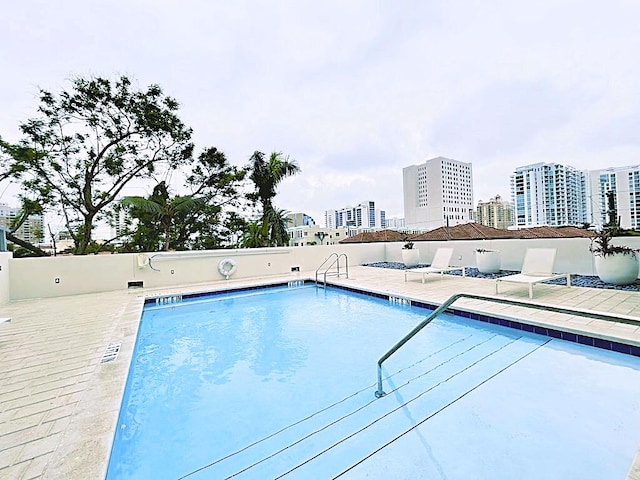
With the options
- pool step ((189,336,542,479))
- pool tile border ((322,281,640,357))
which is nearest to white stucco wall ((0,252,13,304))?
pool step ((189,336,542,479))

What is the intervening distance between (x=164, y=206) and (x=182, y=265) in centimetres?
309

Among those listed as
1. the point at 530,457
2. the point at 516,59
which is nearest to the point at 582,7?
the point at 516,59

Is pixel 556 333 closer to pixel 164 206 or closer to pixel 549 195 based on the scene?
pixel 549 195

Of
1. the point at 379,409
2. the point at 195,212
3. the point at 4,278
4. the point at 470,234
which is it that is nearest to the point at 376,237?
the point at 470,234

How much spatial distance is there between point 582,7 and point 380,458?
9304 mm

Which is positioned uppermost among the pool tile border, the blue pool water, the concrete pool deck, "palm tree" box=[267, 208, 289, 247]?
"palm tree" box=[267, 208, 289, 247]

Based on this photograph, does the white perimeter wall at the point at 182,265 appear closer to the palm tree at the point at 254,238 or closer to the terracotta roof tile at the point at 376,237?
the palm tree at the point at 254,238

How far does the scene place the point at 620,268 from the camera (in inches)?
251

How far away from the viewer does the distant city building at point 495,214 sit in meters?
10.3

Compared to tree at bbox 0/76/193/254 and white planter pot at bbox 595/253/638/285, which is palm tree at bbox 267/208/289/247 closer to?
tree at bbox 0/76/193/254

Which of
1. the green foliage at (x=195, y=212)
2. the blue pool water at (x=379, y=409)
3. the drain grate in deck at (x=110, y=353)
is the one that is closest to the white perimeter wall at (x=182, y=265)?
the green foliage at (x=195, y=212)

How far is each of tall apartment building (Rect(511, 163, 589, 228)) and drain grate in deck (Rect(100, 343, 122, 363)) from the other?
10.1 metres

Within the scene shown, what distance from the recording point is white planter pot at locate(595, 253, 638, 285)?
6.35 m

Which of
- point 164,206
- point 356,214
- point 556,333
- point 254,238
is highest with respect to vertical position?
point 356,214
